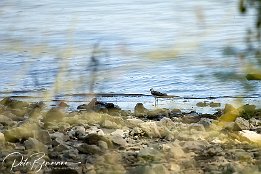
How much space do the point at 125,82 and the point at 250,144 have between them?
2.41m

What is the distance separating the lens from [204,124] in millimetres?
4629

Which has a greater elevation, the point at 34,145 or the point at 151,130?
the point at 34,145

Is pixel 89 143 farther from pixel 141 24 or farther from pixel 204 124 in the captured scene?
pixel 141 24

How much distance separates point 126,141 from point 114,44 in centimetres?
341

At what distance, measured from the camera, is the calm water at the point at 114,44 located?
5.41 meters

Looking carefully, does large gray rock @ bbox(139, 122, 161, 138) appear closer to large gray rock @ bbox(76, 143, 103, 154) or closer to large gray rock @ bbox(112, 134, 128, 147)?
large gray rock @ bbox(112, 134, 128, 147)

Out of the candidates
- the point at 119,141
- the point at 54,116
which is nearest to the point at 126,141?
the point at 119,141

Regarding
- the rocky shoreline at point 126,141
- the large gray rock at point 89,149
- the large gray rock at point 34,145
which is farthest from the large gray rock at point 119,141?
the large gray rock at point 34,145

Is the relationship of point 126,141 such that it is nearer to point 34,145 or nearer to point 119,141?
point 119,141

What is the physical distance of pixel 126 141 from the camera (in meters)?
4.16

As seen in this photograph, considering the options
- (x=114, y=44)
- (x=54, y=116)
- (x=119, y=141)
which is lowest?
(x=114, y=44)

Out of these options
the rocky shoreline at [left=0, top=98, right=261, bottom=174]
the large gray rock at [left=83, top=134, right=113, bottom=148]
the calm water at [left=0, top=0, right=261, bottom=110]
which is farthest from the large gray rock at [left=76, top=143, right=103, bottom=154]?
the calm water at [left=0, top=0, right=261, bottom=110]

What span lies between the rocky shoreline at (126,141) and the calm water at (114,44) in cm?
19

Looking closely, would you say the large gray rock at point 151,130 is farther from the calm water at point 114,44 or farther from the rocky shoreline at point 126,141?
the calm water at point 114,44
